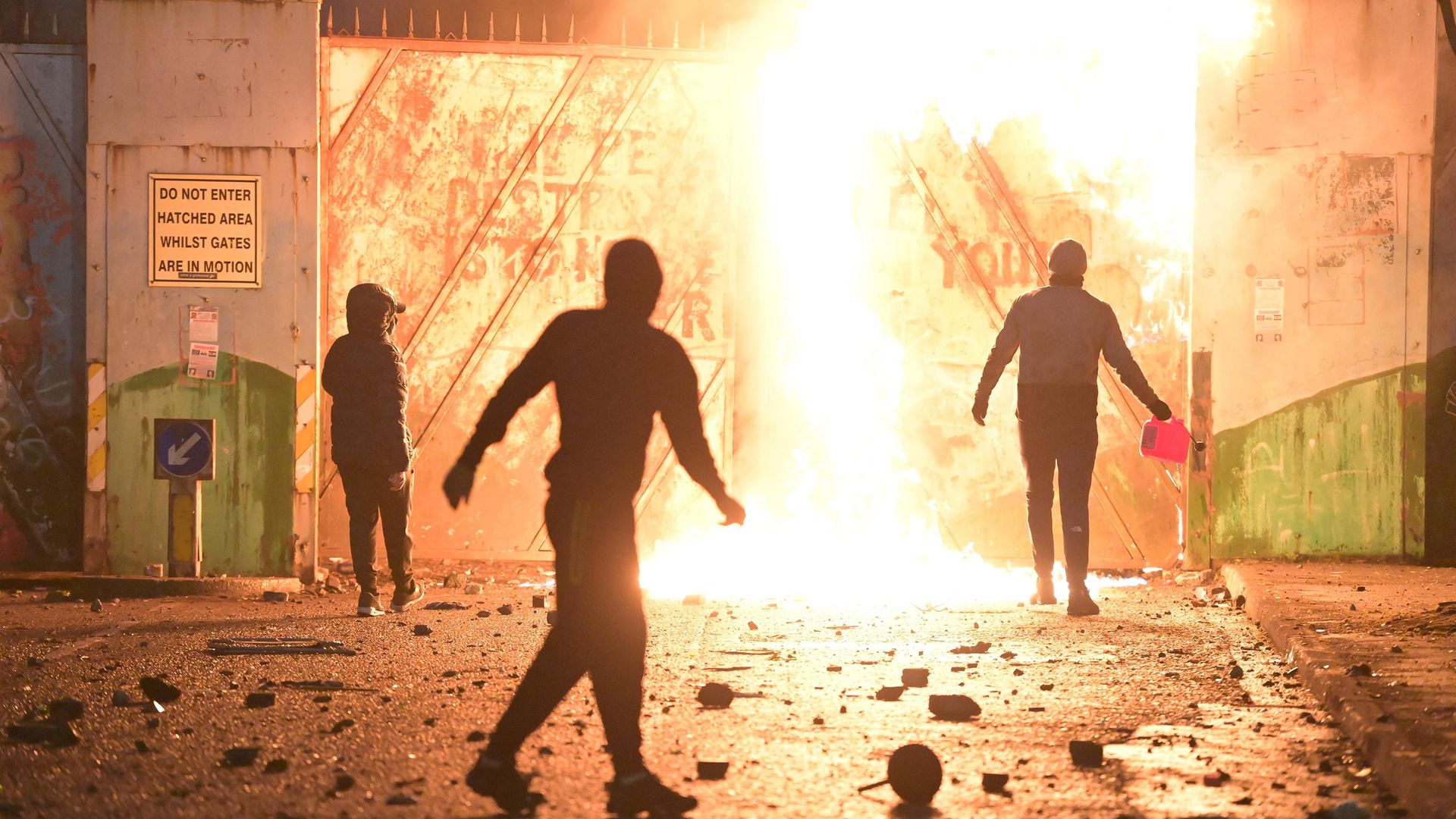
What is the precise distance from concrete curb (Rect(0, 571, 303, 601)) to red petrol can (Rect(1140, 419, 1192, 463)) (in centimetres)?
547

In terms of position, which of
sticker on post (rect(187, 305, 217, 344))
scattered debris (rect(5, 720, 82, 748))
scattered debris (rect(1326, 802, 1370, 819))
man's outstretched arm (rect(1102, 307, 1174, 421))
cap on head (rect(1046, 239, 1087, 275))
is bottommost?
scattered debris (rect(5, 720, 82, 748))

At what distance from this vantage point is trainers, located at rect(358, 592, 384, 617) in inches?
374

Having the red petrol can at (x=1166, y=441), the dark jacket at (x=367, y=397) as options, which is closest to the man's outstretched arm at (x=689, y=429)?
the dark jacket at (x=367, y=397)

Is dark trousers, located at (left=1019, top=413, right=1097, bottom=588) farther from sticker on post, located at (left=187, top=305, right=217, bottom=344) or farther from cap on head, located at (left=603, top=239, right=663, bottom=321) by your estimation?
sticker on post, located at (left=187, top=305, right=217, bottom=344)

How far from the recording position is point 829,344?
1175 cm

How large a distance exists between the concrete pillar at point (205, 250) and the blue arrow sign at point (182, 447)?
107 mm

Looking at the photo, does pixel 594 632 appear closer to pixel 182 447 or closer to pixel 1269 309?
pixel 182 447

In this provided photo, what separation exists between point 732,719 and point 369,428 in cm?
409

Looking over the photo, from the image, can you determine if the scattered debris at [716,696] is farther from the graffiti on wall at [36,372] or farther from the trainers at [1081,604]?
the graffiti on wall at [36,372]

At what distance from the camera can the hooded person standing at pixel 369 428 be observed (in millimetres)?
9516

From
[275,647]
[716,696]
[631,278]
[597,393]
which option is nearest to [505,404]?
[597,393]

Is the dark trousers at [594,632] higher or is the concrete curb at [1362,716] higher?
the dark trousers at [594,632]

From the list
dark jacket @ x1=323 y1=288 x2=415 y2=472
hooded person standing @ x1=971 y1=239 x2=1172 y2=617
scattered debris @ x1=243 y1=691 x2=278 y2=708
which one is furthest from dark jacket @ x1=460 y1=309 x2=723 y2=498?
hooded person standing @ x1=971 y1=239 x2=1172 y2=617

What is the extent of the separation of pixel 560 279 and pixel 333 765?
6.72 metres
